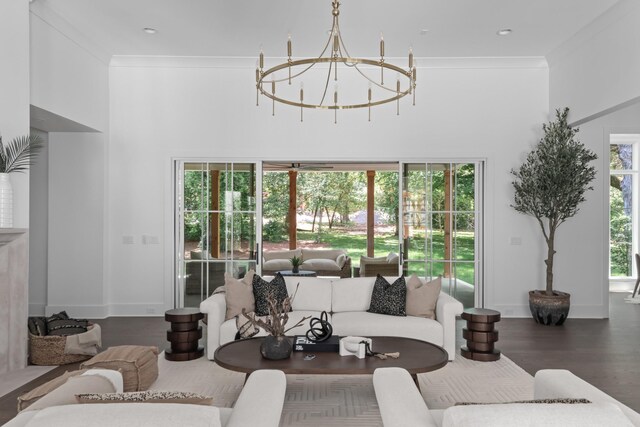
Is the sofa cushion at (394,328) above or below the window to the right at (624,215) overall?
below

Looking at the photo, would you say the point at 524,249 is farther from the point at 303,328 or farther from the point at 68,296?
the point at 68,296

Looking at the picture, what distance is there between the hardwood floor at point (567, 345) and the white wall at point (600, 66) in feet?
8.37

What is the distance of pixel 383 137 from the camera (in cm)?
698

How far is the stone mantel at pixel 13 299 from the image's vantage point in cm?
442

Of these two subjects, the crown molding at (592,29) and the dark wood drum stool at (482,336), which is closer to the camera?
the dark wood drum stool at (482,336)

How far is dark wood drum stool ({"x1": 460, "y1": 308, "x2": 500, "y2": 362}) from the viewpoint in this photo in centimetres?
482

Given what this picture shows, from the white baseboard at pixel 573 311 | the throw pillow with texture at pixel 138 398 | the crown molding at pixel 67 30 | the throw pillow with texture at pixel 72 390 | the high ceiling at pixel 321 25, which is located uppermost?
the high ceiling at pixel 321 25

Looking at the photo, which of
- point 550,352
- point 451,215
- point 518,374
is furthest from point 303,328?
point 451,215

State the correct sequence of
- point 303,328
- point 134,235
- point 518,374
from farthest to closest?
1. point 134,235
2. point 303,328
3. point 518,374

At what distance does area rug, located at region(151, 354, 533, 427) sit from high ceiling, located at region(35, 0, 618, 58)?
3553mm

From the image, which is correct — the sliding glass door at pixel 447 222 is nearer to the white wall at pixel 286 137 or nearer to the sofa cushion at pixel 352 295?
the white wall at pixel 286 137

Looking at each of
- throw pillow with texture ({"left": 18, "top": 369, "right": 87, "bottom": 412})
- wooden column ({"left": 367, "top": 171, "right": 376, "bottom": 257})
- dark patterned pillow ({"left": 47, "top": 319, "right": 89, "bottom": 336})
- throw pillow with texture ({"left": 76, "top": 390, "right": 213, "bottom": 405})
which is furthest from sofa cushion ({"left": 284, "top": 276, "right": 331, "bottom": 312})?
wooden column ({"left": 367, "top": 171, "right": 376, "bottom": 257})

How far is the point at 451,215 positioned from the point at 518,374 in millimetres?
2955

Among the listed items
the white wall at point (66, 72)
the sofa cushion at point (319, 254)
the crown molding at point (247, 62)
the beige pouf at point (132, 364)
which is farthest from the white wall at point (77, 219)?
the sofa cushion at point (319, 254)
